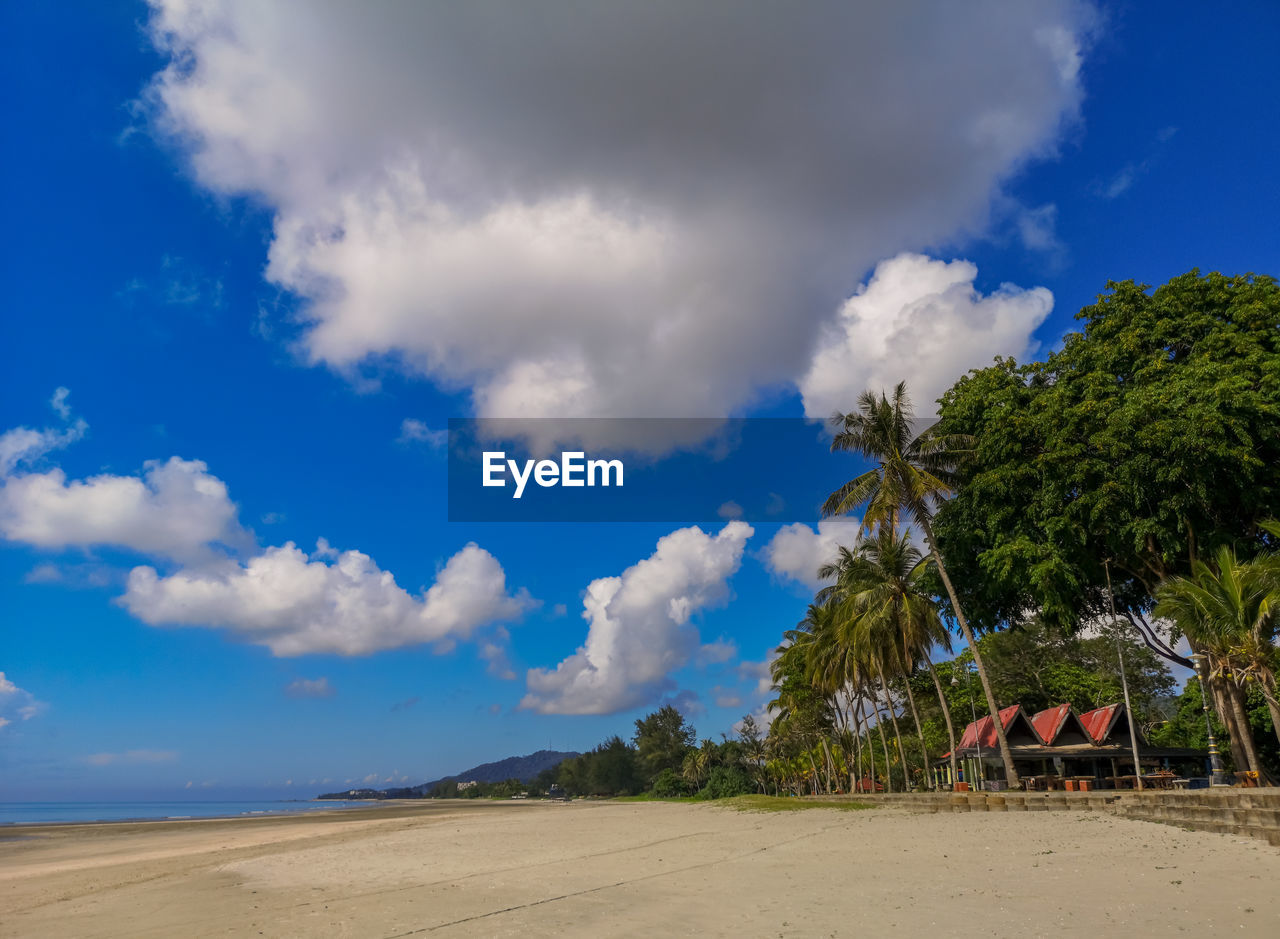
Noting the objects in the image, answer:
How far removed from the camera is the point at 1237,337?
21.1 meters

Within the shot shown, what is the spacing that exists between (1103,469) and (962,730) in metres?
35.6

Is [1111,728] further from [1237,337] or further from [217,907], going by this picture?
[217,907]

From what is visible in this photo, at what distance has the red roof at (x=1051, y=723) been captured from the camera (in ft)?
122

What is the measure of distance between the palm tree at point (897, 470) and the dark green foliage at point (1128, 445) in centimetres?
90

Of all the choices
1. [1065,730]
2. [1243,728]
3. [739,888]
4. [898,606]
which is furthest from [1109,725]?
[739,888]

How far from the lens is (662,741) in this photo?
109 metres

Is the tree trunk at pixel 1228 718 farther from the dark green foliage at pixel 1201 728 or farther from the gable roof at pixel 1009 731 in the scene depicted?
the gable roof at pixel 1009 731

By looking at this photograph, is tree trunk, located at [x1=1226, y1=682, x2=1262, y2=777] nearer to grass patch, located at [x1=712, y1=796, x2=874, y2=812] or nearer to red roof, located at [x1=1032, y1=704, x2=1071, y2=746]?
grass patch, located at [x1=712, y1=796, x2=874, y2=812]

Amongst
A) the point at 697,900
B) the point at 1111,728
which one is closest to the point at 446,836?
the point at 697,900

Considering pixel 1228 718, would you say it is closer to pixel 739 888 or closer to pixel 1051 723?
pixel 1051 723

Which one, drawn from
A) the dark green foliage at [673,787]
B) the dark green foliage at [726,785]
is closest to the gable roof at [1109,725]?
the dark green foliage at [726,785]

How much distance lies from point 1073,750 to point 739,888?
110ft

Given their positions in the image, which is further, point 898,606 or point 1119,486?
point 898,606

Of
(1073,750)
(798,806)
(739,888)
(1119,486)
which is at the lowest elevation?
(798,806)
